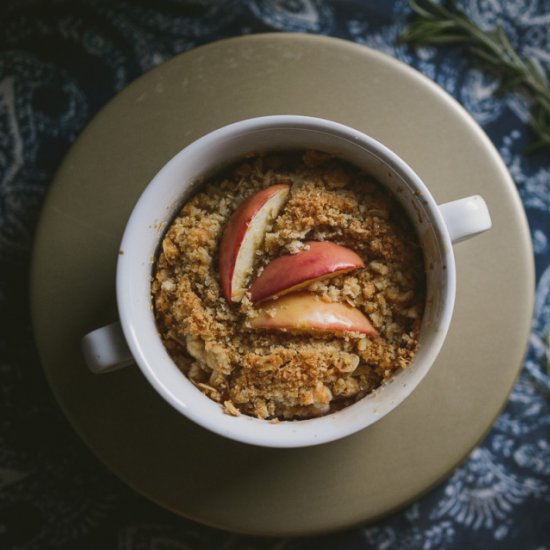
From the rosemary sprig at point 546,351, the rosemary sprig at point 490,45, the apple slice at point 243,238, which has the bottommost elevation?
the rosemary sprig at point 546,351

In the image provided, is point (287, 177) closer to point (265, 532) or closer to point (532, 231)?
point (265, 532)

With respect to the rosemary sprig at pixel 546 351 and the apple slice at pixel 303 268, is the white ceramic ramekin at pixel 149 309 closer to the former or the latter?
the apple slice at pixel 303 268

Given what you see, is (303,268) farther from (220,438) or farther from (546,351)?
(546,351)

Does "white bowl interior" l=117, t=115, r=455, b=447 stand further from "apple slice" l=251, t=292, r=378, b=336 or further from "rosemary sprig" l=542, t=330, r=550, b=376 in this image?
"rosemary sprig" l=542, t=330, r=550, b=376

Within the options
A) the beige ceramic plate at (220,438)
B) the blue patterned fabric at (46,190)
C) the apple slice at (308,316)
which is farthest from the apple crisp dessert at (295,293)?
the blue patterned fabric at (46,190)

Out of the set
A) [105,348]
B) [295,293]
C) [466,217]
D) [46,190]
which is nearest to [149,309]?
[105,348]
